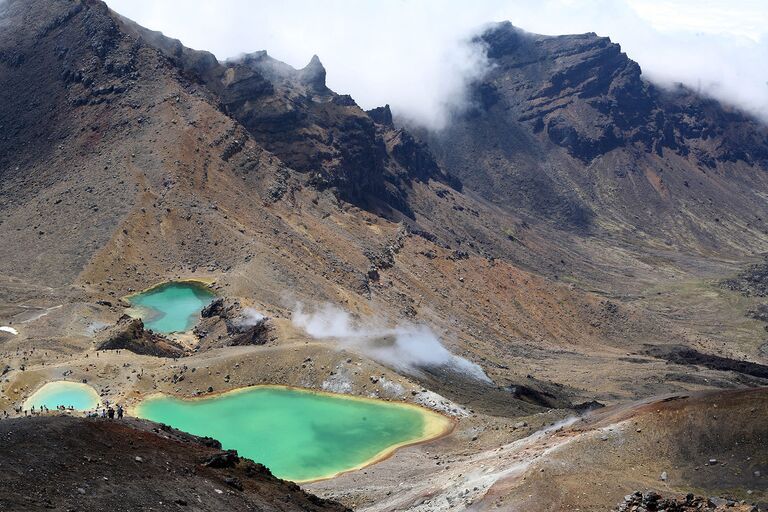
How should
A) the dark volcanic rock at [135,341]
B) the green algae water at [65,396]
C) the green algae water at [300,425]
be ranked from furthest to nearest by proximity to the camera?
the dark volcanic rock at [135,341] → the green algae water at [65,396] → the green algae water at [300,425]

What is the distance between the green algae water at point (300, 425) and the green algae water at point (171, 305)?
127 feet

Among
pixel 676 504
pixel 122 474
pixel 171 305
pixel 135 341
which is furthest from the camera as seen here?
pixel 171 305

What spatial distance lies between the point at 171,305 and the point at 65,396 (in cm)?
5167

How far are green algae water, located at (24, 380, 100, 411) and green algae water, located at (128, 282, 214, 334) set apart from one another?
36.5 m

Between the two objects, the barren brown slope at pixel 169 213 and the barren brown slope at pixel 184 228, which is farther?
the barren brown slope at pixel 169 213

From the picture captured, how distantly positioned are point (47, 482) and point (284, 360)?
4984cm

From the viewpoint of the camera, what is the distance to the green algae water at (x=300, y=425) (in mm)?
73438

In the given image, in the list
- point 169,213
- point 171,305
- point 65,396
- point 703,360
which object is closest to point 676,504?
point 65,396

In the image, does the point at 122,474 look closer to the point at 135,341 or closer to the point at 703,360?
the point at 135,341

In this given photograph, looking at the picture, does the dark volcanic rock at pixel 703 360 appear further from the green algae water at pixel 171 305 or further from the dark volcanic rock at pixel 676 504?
the dark volcanic rock at pixel 676 504

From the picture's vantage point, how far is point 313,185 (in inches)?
7746

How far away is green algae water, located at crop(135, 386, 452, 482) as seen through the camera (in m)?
73.4

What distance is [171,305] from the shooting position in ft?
434

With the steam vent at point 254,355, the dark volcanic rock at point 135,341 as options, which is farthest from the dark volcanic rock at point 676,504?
the dark volcanic rock at point 135,341
